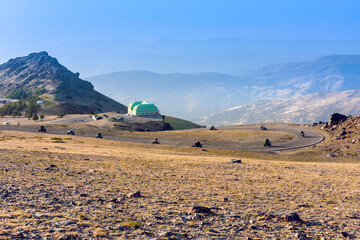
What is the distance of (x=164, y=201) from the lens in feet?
52.8

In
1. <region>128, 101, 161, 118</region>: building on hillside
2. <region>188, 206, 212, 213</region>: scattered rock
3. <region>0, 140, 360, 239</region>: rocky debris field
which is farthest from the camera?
<region>128, 101, 161, 118</region>: building on hillside

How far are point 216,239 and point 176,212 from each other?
334 centimetres

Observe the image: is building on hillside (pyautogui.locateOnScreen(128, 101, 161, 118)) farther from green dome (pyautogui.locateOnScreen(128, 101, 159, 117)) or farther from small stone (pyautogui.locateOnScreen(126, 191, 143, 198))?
small stone (pyautogui.locateOnScreen(126, 191, 143, 198))

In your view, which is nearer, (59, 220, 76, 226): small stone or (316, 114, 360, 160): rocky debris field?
(59, 220, 76, 226): small stone

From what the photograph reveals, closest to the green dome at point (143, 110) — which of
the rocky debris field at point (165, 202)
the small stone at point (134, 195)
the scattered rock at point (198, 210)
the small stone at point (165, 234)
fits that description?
the rocky debris field at point (165, 202)

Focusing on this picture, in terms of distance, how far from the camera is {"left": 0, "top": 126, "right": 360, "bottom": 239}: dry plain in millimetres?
11656

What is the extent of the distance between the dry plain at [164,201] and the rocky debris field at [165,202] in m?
0.04

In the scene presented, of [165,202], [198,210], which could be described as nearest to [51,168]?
[165,202]

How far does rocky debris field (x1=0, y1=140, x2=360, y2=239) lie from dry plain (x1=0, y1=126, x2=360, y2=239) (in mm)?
40

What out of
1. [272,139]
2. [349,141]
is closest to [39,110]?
[272,139]

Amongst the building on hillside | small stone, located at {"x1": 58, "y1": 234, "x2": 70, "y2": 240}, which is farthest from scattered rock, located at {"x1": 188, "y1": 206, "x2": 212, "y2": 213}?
the building on hillside

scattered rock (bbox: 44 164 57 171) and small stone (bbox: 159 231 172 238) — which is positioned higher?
scattered rock (bbox: 44 164 57 171)

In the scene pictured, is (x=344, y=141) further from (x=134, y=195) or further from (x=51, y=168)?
(x=51, y=168)

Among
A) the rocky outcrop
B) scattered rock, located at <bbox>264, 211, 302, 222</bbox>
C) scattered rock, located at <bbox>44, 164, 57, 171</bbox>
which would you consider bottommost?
scattered rock, located at <bbox>264, 211, 302, 222</bbox>
